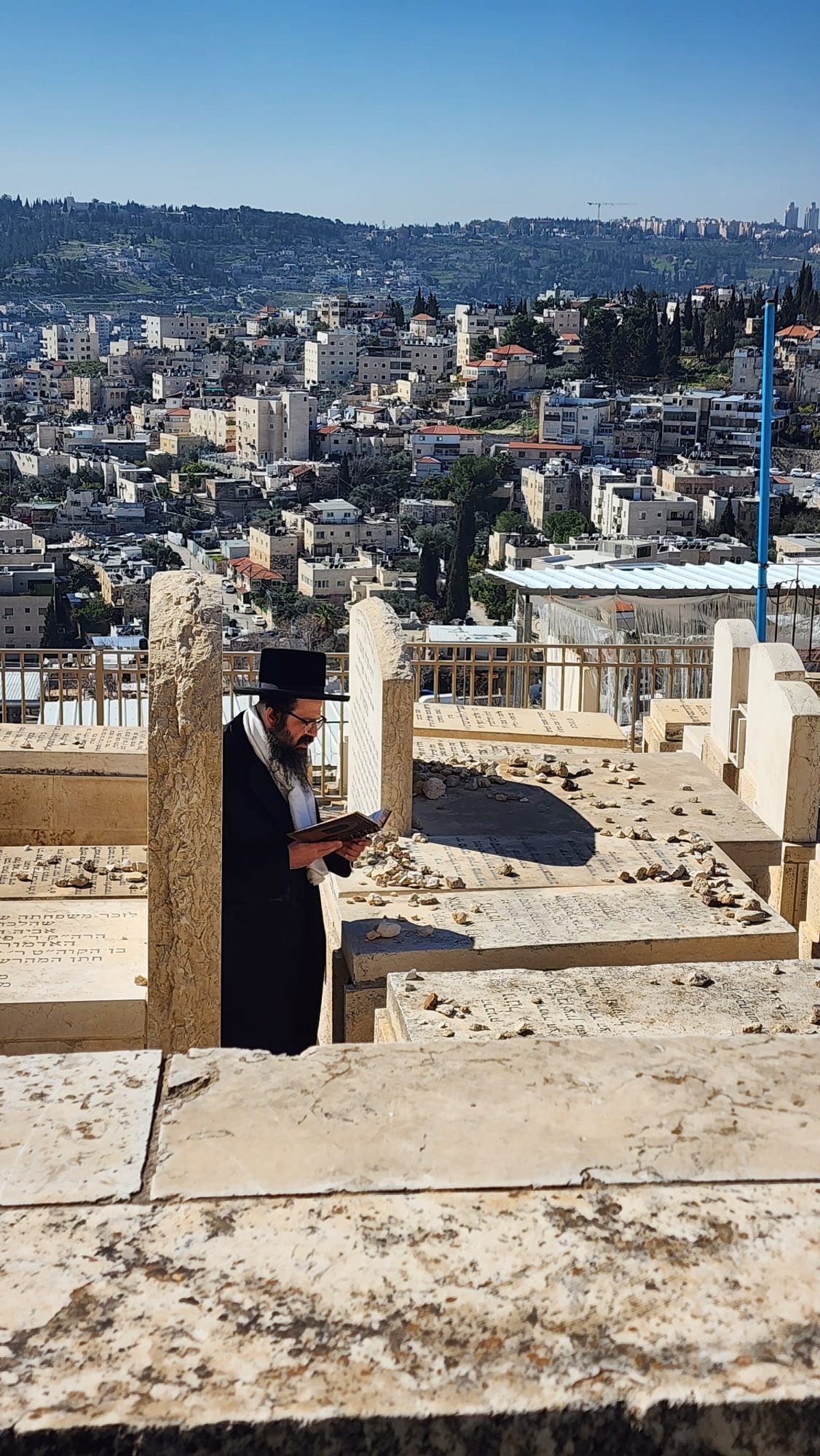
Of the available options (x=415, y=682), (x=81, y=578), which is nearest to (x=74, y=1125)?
(x=415, y=682)

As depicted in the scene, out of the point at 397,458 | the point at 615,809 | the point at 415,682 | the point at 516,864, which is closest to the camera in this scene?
the point at 516,864

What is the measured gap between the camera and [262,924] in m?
4.20

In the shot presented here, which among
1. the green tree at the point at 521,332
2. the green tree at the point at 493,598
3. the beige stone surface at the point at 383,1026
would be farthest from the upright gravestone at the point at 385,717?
the green tree at the point at 521,332

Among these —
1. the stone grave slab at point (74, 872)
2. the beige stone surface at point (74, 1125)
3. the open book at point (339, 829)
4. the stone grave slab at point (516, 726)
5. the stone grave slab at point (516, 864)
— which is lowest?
the stone grave slab at point (74, 872)

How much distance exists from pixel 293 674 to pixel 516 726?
2.74 m

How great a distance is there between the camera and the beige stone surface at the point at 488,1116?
1.47 metres

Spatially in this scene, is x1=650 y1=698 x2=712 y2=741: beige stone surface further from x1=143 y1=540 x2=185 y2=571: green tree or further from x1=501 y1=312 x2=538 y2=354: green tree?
x1=501 y1=312 x2=538 y2=354: green tree

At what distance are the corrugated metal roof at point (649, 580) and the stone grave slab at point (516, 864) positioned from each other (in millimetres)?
7124

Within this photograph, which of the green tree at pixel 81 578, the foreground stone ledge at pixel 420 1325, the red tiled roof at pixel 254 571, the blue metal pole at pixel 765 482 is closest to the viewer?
the foreground stone ledge at pixel 420 1325

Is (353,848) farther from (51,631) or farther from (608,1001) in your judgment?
(51,631)

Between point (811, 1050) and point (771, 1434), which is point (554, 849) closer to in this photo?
point (811, 1050)

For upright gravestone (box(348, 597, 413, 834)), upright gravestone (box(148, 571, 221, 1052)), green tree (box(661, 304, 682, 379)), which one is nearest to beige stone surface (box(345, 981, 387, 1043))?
upright gravestone (box(148, 571, 221, 1052))

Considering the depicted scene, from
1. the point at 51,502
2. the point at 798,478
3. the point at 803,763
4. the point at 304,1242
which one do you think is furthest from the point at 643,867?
the point at 51,502

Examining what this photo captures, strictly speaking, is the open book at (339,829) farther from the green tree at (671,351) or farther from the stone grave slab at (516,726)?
the green tree at (671,351)
